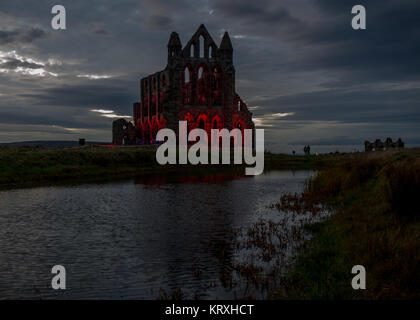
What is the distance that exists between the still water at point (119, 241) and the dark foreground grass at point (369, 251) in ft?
5.30

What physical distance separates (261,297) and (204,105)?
67.6 m

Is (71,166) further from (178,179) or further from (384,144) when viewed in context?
(384,144)

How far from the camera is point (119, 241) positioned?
10.9m

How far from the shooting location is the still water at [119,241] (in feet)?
24.2

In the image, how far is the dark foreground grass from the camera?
6.15 m

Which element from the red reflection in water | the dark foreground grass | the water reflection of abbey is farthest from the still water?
the water reflection of abbey

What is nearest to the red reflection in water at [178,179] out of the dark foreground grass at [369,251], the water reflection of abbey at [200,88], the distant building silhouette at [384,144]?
the dark foreground grass at [369,251]

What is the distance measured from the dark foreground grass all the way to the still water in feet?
5.30

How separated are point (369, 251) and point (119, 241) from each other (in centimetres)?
665

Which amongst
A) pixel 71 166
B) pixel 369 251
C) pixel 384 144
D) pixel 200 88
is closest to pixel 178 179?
pixel 71 166

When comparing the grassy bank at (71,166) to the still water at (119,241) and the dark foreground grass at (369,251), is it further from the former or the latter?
the dark foreground grass at (369,251)

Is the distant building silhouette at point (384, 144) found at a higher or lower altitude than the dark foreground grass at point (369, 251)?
higher

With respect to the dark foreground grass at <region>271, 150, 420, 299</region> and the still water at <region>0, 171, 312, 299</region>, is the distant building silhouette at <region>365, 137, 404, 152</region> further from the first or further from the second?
the dark foreground grass at <region>271, 150, 420, 299</region>
